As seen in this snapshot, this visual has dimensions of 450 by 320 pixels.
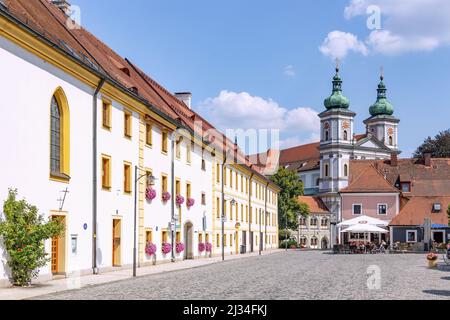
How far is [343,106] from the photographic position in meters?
124

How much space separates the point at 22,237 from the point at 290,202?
80822mm

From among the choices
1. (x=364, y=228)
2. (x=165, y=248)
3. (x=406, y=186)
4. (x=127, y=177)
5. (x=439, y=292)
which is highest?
(x=406, y=186)

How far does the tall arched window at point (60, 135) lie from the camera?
2495 centimetres

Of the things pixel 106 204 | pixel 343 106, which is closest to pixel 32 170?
pixel 106 204

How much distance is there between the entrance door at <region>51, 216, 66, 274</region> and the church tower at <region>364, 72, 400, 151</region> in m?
117

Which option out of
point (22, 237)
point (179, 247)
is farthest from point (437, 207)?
point (22, 237)

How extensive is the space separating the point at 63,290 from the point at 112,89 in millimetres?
12193

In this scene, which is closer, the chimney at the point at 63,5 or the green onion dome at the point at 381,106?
the chimney at the point at 63,5

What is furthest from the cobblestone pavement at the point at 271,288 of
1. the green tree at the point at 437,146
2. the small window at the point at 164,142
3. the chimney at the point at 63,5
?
the green tree at the point at 437,146

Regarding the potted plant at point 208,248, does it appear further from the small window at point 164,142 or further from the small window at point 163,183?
the small window at point 164,142

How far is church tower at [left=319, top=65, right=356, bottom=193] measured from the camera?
4577 inches

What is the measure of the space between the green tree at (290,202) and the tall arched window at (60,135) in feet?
246

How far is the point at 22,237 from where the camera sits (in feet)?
68.5

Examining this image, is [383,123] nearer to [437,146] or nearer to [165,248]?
[437,146]
